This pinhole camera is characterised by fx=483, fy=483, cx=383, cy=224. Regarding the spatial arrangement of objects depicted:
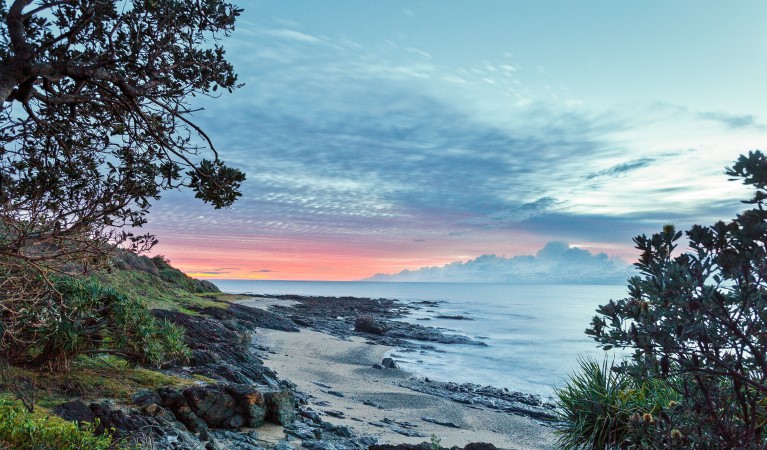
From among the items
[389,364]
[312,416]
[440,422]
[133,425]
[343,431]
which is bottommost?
[440,422]

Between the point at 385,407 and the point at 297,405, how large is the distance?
14.3 feet

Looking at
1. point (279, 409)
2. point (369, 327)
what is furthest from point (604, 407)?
point (369, 327)

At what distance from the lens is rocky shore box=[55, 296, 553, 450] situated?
7.65 metres

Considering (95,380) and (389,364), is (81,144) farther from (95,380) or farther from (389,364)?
(389,364)

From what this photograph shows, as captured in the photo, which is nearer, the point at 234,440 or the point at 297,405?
the point at 234,440

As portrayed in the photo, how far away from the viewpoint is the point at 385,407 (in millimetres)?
15086

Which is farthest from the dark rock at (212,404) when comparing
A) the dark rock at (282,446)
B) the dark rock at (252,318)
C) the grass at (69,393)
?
the dark rock at (252,318)

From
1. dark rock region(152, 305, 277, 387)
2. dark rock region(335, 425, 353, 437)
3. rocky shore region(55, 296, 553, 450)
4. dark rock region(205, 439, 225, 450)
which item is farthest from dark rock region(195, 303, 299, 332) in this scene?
dark rock region(205, 439, 225, 450)

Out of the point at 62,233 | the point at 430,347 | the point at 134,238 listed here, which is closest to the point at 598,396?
the point at 134,238

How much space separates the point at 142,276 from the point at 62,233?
2910 cm

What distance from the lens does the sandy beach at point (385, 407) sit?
12.6 meters

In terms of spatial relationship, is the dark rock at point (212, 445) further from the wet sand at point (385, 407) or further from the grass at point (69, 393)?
the wet sand at point (385, 407)

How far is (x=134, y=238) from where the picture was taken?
256 inches

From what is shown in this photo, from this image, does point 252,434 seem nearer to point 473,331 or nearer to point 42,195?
point 42,195
